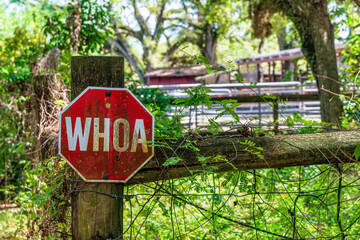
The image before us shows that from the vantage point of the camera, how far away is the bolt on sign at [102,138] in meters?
1.90

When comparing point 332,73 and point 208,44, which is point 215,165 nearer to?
point 332,73

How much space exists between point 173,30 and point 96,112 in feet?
131

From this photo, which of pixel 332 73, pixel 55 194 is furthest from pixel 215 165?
pixel 332 73

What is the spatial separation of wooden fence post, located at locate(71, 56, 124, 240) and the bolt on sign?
2.6 inches

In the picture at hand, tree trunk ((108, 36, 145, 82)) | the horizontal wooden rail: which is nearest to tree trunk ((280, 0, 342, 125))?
the horizontal wooden rail

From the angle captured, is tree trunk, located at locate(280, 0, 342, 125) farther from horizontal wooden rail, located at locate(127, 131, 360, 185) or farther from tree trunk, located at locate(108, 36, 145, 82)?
tree trunk, located at locate(108, 36, 145, 82)

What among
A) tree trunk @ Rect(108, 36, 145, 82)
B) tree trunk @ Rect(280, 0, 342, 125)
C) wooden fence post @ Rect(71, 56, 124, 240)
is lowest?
wooden fence post @ Rect(71, 56, 124, 240)

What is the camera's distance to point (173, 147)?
2.00m

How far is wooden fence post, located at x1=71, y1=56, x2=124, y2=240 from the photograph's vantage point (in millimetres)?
1939

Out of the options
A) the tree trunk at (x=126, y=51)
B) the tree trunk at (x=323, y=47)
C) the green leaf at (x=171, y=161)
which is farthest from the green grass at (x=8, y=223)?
the tree trunk at (x=126, y=51)

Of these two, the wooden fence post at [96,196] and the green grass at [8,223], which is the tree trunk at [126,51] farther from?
the wooden fence post at [96,196]

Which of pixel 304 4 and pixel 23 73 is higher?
pixel 304 4

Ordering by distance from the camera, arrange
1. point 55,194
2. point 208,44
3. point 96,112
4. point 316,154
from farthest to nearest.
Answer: point 208,44 < point 55,194 < point 316,154 < point 96,112

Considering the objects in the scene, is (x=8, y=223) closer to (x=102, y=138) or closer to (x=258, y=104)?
(x=102, y=138)
